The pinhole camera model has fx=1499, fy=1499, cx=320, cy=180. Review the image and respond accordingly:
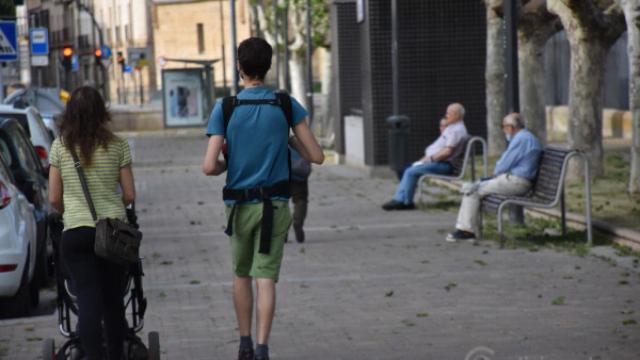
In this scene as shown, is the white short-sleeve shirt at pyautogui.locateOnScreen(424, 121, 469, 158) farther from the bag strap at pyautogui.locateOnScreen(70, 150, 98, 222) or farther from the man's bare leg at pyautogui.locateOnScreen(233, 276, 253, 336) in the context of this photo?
the bag strap at pyautogui.locateOnScreen(70, 150, 98, 222)

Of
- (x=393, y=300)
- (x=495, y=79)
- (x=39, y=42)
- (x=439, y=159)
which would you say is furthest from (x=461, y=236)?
(x=39, y=42)

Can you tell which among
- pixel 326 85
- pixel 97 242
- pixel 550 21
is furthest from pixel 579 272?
pixel 326 85

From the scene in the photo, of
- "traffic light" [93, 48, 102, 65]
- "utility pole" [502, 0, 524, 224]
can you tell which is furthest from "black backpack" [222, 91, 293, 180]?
"traffic light" [93, 48, 102, 65]

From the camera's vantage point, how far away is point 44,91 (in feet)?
120

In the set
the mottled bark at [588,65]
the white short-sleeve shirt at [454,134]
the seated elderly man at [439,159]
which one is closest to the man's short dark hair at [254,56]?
the seated elderly man at [439,159]

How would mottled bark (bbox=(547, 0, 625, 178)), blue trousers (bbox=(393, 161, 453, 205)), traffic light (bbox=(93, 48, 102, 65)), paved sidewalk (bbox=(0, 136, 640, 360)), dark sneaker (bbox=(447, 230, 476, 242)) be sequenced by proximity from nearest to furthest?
paved sidewalk (bbox=(0, 136, 640, 360)) → dark sneaker (bbox=(447, 230, 476, 242)) → blue trousers (bbox=(393, 161, 453, 205)) → mottled bark (bbox=(547, 0, 625, 178)) → traffic light (bbox=(93, 48, 102, 65))

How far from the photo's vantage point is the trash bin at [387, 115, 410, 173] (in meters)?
24.2

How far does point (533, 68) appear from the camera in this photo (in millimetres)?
24219

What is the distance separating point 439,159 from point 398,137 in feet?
20.2

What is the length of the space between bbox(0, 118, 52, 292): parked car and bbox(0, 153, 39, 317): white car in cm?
58

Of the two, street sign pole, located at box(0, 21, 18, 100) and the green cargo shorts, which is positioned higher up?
street sign pole, located at box(0, 21, 18, 100)

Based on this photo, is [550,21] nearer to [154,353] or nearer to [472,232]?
[472,232]

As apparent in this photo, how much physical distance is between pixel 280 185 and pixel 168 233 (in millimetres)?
9180

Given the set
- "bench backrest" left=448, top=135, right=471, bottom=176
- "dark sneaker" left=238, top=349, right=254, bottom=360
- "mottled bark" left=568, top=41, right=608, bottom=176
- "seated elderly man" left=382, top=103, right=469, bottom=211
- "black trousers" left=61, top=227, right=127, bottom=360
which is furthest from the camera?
"mottled bark" left=568, top=41, right=608, bottom=176
